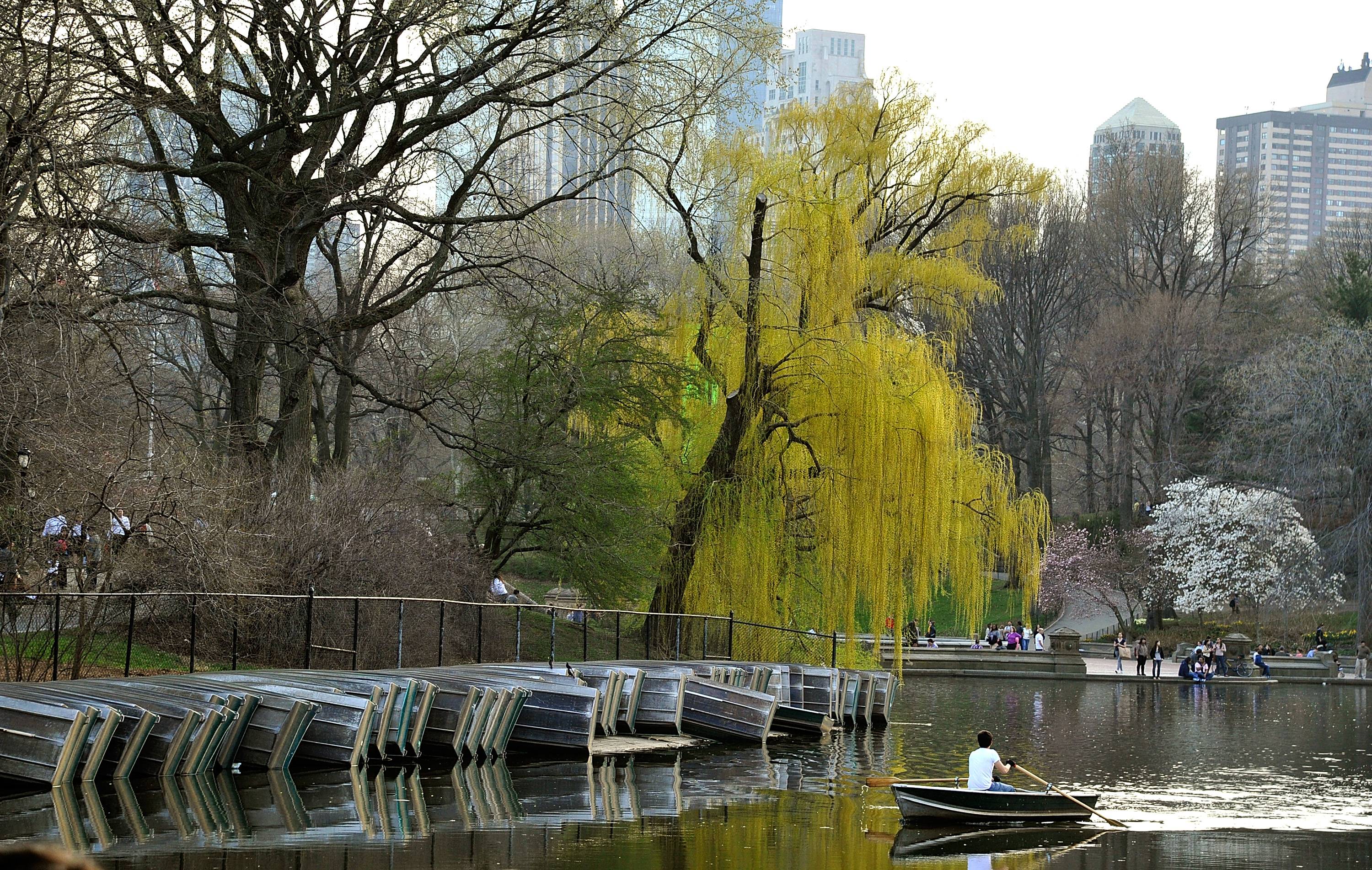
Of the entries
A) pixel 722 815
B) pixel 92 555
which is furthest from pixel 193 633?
pixel 722 815

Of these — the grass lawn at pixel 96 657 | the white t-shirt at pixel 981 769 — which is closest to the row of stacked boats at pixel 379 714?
the grass lawn at pixel 96 657

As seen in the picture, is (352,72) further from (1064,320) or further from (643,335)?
(1064,320)

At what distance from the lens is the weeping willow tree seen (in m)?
27.6

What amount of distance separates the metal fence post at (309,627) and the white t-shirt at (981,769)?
339 inches

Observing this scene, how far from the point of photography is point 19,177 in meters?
14.9

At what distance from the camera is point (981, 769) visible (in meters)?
17.5

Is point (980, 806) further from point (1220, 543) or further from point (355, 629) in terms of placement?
point (1220, 543)

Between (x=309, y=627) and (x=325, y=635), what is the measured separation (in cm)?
271

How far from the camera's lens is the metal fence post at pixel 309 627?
20139mm

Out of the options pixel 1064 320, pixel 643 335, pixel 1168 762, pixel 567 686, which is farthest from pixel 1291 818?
pixel 1064 320

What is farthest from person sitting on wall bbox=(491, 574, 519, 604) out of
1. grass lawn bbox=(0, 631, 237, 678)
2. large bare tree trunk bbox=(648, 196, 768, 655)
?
grass lawn bbox=(0, 631, 237, 678)

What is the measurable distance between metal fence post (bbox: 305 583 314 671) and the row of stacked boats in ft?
1.32

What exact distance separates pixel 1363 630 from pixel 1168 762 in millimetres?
27804

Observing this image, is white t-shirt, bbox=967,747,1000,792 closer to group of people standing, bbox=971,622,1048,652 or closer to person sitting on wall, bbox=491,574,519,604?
person sitting on wall, bbox=491,574,519,604
